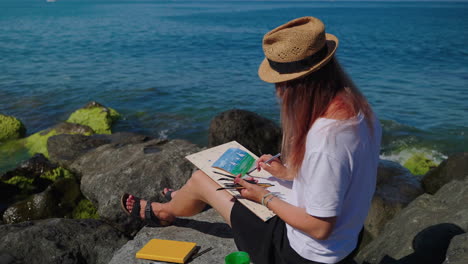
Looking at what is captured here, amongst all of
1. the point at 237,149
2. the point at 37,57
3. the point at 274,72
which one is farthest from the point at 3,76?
the point at 274,72

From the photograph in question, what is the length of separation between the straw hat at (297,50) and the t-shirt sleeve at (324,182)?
1.79 ft

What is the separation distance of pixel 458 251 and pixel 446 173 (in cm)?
403

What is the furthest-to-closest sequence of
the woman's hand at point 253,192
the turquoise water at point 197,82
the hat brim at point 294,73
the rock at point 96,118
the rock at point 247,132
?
the turquoise water at point 197,82
the rock at point 96,118
the rock at point 247,132
the woman's hand at point 253,192
the hat brim at point 294,73

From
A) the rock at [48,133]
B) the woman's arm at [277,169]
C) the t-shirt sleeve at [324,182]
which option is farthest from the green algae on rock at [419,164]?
the rock at [48,133]

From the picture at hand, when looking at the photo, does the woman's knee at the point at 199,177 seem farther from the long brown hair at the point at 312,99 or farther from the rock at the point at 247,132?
the rock at the point at 247,132

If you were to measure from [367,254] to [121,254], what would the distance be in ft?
8.53

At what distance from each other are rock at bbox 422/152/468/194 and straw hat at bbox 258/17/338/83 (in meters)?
5.09

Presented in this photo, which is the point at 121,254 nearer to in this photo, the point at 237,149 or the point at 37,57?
the point at 237,149

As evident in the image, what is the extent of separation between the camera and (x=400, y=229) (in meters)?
4.47

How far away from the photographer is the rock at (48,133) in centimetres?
1097

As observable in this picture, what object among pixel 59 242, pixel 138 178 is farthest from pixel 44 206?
pixel 59 242

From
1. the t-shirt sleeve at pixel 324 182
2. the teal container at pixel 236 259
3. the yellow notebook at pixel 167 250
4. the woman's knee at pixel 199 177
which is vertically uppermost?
the t-shirt sleeve at pixel 324 182

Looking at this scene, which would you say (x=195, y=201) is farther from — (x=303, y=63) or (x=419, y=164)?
(x=419, y=164)

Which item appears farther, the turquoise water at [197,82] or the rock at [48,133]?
the turquoise water at [197,82]
